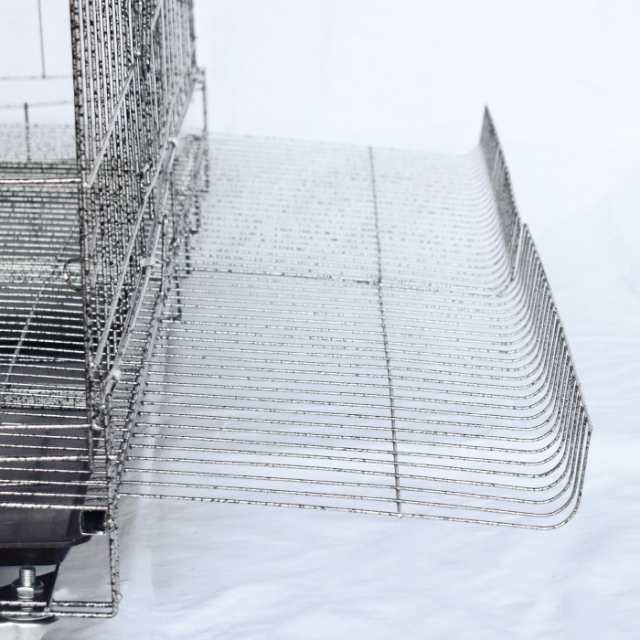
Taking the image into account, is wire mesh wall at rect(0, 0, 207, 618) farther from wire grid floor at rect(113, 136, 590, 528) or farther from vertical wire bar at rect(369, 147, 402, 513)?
vertical wire bar at rect(369, 147, 402, 513)

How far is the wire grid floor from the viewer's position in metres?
1.83

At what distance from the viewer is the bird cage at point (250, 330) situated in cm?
165

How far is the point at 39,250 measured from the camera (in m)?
2.51

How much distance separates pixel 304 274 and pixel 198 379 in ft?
1.26

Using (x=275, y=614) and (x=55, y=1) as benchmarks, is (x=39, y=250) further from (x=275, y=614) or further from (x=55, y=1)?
(x=55, y=1)

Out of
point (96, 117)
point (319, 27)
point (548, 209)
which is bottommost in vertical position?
point (548, 209)

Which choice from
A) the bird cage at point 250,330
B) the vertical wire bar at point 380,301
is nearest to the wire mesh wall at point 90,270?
the bird cage at point 250,330

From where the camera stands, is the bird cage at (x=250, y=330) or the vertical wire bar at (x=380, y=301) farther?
the vertical wire bar at (x=380, y=301)

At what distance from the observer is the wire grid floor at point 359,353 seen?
1830 mm

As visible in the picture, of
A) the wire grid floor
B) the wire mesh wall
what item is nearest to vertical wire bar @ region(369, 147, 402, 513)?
the wire grid floor

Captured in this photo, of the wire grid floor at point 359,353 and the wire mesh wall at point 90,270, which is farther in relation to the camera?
the wire grid floor at point 359,353

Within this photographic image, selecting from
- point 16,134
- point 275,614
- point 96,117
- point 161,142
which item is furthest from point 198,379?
point 16,134

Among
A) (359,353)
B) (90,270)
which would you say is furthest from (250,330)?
(90,270)

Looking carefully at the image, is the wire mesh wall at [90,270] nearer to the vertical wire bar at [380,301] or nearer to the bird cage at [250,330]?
the bird cage at [250,330]
